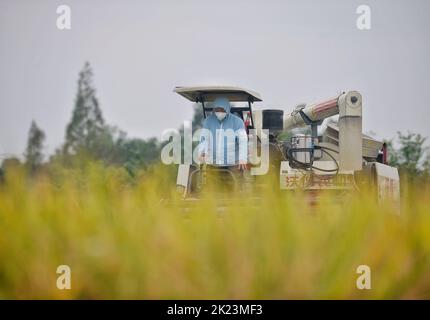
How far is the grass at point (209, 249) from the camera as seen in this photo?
2.64 metres

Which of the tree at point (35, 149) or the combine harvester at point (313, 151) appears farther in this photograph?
the combine harvester at point (313, 151)

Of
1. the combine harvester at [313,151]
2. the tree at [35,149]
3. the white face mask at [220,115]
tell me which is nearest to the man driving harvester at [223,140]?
the white face mask at [220,115]

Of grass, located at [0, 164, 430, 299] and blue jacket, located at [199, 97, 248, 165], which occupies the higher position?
blue jacket, located at [199, 97, 248, 165]

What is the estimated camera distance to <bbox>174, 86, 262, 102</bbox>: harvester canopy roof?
6727 mm

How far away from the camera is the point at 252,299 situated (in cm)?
276

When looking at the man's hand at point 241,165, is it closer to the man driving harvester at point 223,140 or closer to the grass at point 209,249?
the man driving harvester at point 223,140

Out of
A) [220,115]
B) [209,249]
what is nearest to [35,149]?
[209,249]

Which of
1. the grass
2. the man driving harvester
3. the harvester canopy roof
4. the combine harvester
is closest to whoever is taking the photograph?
the grass

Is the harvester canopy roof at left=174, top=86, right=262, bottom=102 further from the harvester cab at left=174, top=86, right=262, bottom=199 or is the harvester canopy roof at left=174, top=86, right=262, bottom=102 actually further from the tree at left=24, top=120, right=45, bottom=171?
the tree at left=24, top=120, right=45, bottom=171

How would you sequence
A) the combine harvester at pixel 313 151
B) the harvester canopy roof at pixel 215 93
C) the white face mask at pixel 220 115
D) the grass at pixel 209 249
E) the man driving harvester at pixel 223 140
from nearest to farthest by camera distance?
the grass at pixel 209 249 < the man driving harvester at pixel 223 140 < the white face mask at pixel 220 115 < the harvester canopy roof at pixel 215 93 < the combine harvester at pixel 313 151

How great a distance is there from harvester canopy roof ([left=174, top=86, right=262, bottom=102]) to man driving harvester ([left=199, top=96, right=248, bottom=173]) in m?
0.08

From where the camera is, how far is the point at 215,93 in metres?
7.00

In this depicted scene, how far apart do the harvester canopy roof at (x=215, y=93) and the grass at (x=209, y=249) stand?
394 cm

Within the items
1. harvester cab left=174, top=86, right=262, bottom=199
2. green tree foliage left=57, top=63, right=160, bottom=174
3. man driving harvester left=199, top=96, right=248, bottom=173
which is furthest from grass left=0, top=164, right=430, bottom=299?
harvester cab left=174, top=86, right=262, bottom=199
